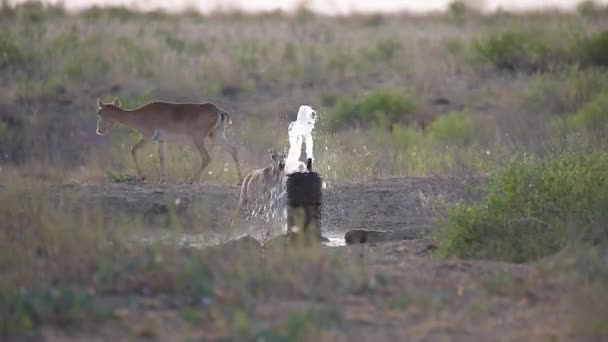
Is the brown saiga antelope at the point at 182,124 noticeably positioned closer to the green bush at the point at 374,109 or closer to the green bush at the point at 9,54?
the green bush at the point at 374,109

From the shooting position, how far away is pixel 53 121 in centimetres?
3000

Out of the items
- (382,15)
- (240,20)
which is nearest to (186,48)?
(240,20)

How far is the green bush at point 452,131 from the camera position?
2600 cm

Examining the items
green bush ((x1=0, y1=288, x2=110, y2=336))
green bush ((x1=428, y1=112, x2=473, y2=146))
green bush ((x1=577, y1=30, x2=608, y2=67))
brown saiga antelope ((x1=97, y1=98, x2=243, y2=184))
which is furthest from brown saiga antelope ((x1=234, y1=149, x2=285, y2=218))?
green bush ((x1=577, y1=30, x2=608, y2=67))

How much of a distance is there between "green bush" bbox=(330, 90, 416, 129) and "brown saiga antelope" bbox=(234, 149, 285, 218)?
44.7ft

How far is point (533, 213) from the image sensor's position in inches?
507

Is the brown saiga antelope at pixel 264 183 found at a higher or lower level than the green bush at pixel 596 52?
lower

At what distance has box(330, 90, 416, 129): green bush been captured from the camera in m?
30.2

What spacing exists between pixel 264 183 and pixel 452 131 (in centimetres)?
1133

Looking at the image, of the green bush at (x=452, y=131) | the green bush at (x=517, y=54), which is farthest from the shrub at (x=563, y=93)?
the green bush at (x=517, y=54)

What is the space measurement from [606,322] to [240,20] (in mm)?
49990

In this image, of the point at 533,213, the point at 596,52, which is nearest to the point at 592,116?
the point at 596,52

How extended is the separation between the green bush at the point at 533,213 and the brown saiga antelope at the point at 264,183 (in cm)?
307

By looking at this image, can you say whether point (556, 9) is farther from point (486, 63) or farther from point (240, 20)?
point (486, 63)
